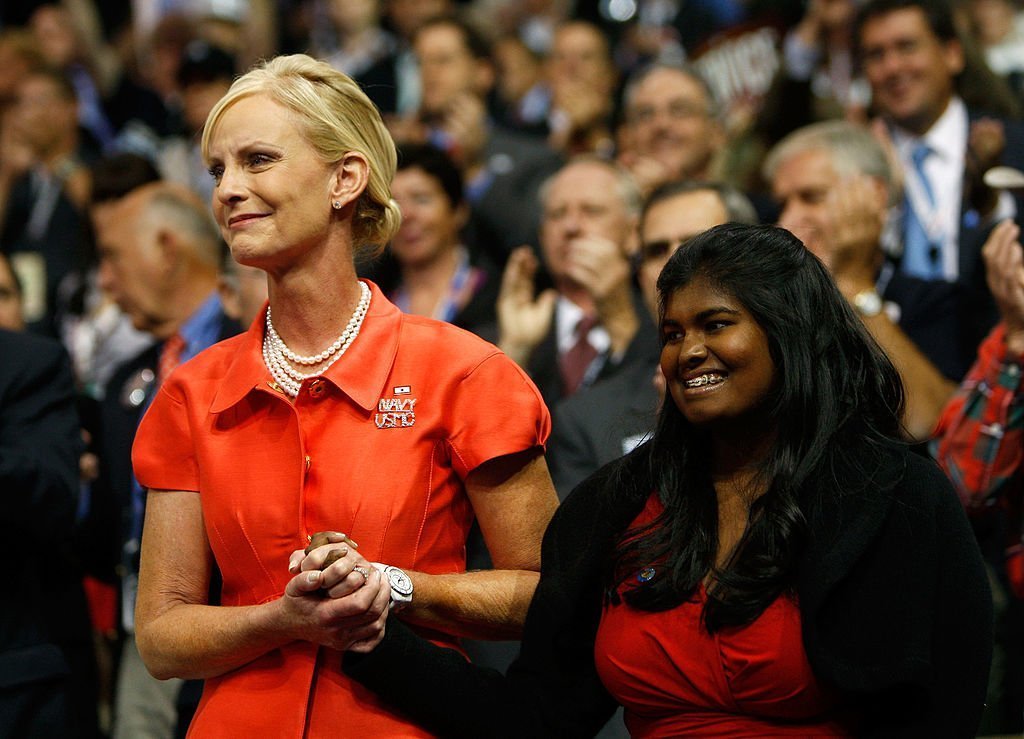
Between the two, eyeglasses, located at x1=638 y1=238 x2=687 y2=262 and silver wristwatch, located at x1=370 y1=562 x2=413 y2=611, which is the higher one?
eyeglasses, located at x1=638 y1=238 x2=687 y2=262

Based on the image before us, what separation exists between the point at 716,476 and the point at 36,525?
5.99 feet

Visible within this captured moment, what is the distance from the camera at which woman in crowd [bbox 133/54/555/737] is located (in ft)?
9.04

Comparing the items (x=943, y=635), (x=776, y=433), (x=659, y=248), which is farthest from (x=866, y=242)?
(x=943, y=635)

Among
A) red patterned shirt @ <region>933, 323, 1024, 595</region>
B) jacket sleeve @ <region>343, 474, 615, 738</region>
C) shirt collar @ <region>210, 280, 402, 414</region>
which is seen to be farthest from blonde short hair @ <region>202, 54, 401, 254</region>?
red patterned shirt @ <region>933, 323, 1024, 595</region>

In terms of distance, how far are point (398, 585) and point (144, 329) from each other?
2910 millimetres

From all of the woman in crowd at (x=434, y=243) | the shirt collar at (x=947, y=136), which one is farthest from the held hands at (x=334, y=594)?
the shirt collar at (x=947, y=136)

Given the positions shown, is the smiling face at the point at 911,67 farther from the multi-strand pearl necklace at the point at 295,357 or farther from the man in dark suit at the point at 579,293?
the multi-strand pearl necklace at the point at 295,357

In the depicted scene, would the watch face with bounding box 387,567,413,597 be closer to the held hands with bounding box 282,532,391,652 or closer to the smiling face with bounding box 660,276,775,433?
the held hands with bounding box 282,532,391,652

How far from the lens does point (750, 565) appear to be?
2605 mm

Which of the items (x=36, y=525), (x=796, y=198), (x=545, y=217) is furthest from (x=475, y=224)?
(x=36, y=525)

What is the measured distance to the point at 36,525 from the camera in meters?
3.71

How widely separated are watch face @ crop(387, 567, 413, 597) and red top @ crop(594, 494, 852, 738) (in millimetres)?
371

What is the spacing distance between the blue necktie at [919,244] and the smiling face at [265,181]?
10.5 ft

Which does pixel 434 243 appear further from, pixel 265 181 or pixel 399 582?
pixel 399 582
